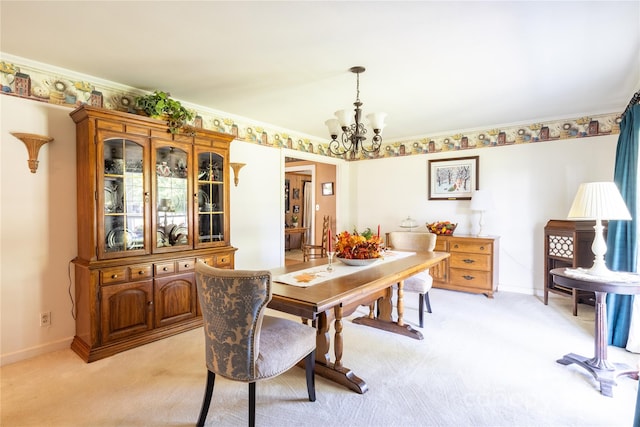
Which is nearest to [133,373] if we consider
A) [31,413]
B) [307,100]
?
[31,413]

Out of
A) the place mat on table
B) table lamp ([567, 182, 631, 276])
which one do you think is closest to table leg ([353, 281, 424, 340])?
the place mat on table

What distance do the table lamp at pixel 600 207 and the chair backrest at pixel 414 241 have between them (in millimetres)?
1366

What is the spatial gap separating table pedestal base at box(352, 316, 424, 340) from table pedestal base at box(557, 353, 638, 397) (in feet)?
3.52

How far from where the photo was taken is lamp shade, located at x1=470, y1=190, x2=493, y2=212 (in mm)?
4344

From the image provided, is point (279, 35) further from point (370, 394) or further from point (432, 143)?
point (432, 143)

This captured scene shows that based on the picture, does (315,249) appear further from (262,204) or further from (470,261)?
(470,261)

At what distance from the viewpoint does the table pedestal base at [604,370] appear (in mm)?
2062

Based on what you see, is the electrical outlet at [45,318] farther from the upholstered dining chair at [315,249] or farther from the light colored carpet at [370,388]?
the upholstered dining chair at [315,249]

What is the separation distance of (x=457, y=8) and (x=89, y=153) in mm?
2750

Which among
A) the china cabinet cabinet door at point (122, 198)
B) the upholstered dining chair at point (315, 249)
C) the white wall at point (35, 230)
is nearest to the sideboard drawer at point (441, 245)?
the upholstered dining chair at point (315, 249)

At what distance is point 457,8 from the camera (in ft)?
6.07

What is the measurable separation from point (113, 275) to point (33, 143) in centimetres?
118

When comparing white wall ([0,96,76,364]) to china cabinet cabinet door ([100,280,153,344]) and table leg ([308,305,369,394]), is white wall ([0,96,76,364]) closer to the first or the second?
china cabinet cabinet door ([100,280,153,344])

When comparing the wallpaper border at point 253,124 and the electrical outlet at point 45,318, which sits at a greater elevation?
the wallpaper border at point 253,124
